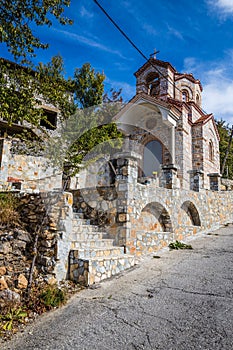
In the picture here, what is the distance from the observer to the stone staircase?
171 inches

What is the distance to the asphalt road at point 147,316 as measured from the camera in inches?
108

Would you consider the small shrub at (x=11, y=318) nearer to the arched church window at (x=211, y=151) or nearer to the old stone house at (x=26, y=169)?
the old stone house at (x=26, y=169)

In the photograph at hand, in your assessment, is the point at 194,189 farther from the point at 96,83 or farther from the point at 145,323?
the point at 96,83

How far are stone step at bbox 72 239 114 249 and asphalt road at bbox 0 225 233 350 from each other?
0.86 metres

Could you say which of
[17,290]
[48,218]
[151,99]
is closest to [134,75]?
[151,99]

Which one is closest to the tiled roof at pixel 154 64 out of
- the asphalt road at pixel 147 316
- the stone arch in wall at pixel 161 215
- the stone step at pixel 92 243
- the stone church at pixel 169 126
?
the stone church at pixel 169 126

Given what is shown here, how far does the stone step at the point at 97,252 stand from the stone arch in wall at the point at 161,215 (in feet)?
6.57

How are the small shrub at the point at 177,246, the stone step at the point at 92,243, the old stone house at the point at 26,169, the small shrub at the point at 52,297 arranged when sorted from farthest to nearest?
1. the old stone house at the point at 26,169
2. the small shrub at the point at 177,246
3. the stone step at the point at 92,243
4. the small shrub at the point at 52,297

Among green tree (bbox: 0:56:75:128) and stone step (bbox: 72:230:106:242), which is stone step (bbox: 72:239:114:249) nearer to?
stone step (bbox: 72:230:106:242)

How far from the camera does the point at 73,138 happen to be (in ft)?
37.7

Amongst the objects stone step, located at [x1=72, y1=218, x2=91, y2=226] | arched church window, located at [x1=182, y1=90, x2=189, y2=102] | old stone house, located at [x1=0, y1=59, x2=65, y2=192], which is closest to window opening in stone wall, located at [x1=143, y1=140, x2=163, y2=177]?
arched church window, located at [x1=182, y1=90, x2=189, y2=102]

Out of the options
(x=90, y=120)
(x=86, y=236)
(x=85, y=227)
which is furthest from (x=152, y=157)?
(x=86, y=236)

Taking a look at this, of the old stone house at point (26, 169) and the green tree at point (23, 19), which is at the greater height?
the green tree at point (23, 19)

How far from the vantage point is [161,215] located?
24.1 feet
